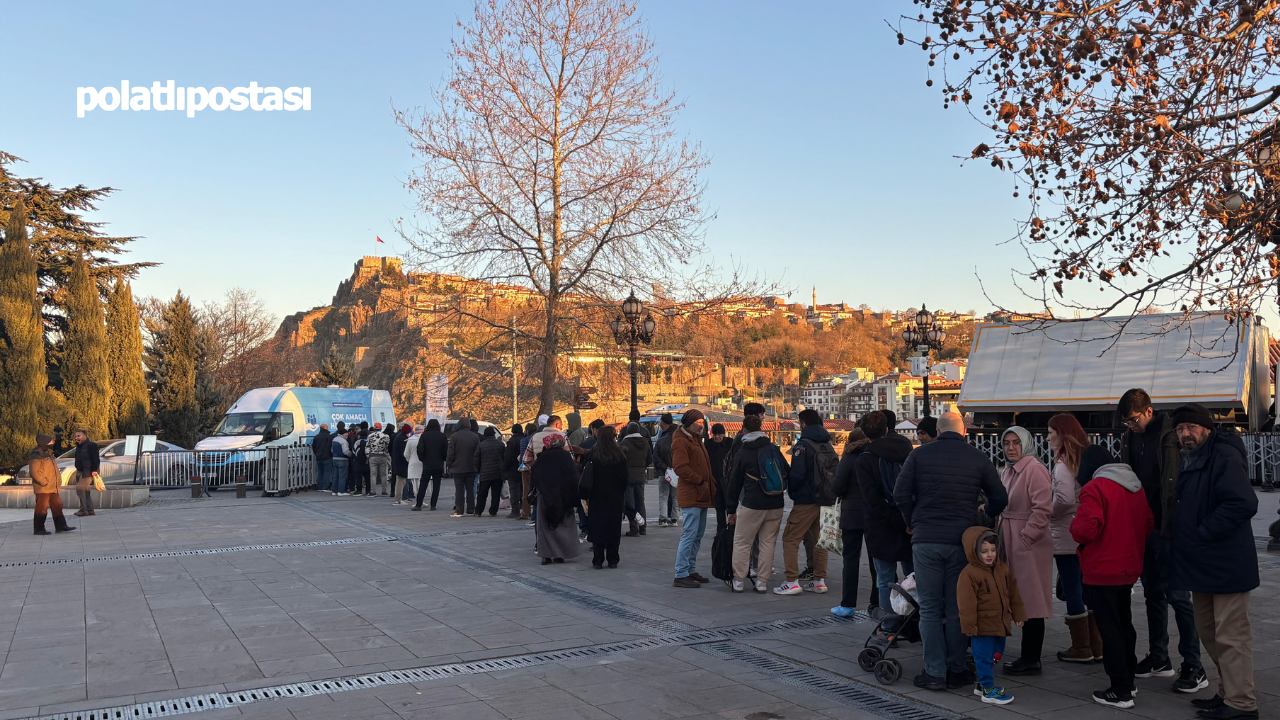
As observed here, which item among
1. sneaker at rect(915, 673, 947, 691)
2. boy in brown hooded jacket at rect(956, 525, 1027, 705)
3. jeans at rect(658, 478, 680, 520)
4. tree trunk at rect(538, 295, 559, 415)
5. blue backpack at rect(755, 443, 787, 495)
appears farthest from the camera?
tree trunk at rect(538, 295, 559, 415)

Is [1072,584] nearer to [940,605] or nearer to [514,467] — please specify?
[940,605]

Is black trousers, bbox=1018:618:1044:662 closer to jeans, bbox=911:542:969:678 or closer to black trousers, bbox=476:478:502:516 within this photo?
jeans, bbox=911:542:969:678

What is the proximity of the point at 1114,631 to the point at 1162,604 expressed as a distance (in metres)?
0.92

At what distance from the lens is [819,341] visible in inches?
7844

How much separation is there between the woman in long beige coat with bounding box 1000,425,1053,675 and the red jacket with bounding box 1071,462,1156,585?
40cm

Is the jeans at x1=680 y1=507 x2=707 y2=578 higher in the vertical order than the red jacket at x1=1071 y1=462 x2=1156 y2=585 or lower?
lower

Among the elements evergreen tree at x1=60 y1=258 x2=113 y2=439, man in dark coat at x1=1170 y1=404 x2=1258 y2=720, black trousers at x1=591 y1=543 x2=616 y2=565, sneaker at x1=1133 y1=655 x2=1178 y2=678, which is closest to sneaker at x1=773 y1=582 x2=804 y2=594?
black trousers at x1=591 y1=543 x2=616 y2=565

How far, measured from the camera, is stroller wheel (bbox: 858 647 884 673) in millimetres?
6176

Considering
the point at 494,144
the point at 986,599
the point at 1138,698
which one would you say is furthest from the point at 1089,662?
the point at 494,144

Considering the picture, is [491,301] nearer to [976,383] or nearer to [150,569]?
[976,383]

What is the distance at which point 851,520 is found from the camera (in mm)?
7812

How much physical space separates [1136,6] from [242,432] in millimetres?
23578

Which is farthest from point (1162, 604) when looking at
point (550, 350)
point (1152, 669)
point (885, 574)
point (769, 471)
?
point (550, 350)

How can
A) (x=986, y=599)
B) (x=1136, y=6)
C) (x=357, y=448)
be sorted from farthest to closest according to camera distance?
(x=357, y=448) < (x=1136, y=6) < (x=986, y=599)
